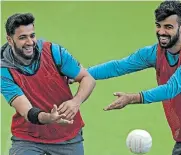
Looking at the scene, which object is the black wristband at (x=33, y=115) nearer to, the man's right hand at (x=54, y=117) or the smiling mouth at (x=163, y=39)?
the man's right hand at (x=54, y=117)

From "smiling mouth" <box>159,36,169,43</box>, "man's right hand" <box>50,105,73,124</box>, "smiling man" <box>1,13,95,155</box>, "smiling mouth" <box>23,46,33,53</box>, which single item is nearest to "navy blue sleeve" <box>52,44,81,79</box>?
"smiling man" <box>1,13,95,155</box>

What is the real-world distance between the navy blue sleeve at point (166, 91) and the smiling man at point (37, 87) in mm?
528

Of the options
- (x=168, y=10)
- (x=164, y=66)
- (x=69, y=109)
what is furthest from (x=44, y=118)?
(x=168, y=10)

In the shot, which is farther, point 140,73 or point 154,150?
point 140,73

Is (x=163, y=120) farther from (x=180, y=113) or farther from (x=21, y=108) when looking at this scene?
(x=21, y=108)

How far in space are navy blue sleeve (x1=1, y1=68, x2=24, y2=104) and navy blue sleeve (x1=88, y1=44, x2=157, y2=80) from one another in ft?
2.67

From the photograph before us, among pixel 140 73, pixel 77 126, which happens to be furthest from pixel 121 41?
pixel 77 126

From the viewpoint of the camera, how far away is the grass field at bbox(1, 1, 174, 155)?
27.9ft

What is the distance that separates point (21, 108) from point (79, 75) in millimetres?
587

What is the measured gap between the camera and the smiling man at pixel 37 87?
630 centimetres

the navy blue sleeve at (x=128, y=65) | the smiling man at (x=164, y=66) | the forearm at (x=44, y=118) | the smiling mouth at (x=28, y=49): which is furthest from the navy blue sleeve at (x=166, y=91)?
the smiling mouth at (x=28, y=49)

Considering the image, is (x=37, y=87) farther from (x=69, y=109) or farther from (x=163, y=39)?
(x=163, y=39)

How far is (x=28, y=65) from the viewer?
20.9ft

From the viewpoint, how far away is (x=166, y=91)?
20.3 ft
